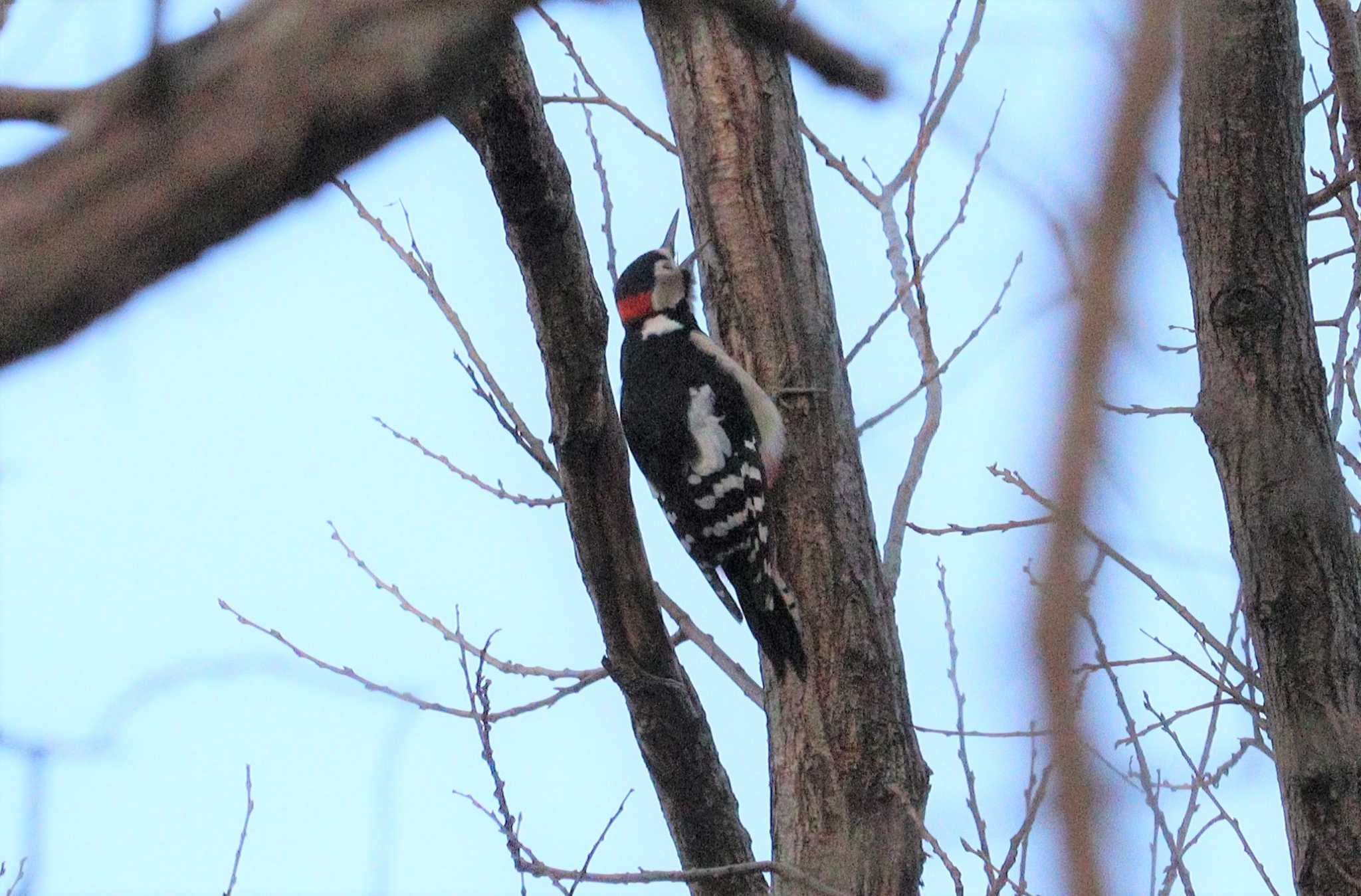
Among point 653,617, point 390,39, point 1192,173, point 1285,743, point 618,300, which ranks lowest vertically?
point 1285,743

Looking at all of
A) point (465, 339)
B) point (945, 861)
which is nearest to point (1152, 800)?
point (945, 861)

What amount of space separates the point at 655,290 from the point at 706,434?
2.79 feet

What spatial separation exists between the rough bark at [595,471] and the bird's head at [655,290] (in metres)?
2.14

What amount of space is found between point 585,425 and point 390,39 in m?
1.56

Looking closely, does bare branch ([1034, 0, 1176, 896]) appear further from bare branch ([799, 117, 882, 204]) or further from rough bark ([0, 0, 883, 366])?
bare branch ([799, 117, 882, 204])

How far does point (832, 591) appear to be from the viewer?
3.45 meters

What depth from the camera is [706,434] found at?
4.47m

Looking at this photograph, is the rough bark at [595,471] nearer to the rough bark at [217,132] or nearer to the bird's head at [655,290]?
the rough bark at [217,132]

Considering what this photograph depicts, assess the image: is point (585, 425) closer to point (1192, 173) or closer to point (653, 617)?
point (653, 617)

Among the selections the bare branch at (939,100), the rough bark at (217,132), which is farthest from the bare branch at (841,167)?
the rough bark at (217,132)

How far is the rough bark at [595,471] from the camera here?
2396 mm

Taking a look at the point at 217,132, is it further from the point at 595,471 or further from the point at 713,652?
the point at 713,652

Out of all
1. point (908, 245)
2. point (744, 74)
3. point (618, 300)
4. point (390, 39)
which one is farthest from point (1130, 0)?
point (618, 300)

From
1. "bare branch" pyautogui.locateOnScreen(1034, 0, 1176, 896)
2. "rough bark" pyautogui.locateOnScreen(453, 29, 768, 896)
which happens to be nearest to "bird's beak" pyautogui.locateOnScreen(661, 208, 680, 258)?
"rough bark" pyautogui.locateOnScreen(453, 29, 768, 896)
